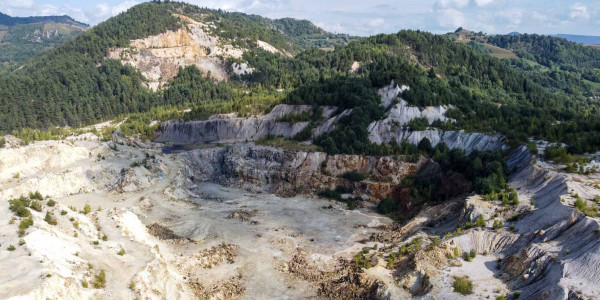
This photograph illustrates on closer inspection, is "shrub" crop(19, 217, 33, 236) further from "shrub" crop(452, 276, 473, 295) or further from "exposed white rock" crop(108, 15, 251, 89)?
"exposed white rock" crop(108, 15, 251, 89)

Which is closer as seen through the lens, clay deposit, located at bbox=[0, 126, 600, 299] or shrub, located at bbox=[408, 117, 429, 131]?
clay deposit, located at bbox=[0, 126, 600, 299]

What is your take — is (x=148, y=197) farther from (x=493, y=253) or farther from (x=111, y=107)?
(x=111, y=107)

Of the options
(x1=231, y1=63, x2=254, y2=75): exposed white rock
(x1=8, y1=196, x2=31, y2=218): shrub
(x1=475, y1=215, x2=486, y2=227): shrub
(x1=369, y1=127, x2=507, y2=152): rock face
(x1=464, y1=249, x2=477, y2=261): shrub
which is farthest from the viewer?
(x1=231, y1=63, x2=254, y2=75): exposed white rock

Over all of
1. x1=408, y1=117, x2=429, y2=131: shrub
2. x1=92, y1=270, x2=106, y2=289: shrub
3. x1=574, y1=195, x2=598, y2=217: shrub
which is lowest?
x1=92, y1=270, x2=106, y2=289: shrub

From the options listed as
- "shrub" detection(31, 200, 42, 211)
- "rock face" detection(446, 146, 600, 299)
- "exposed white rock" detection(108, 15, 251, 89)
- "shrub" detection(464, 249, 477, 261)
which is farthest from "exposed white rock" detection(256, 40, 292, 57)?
"shrub" detection(464, 249, 477, 261)

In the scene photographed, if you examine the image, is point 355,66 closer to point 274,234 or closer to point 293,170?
point 293,170

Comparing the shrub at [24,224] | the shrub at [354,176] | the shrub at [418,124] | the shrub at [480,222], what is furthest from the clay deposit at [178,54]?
the shrub at [480,222]
